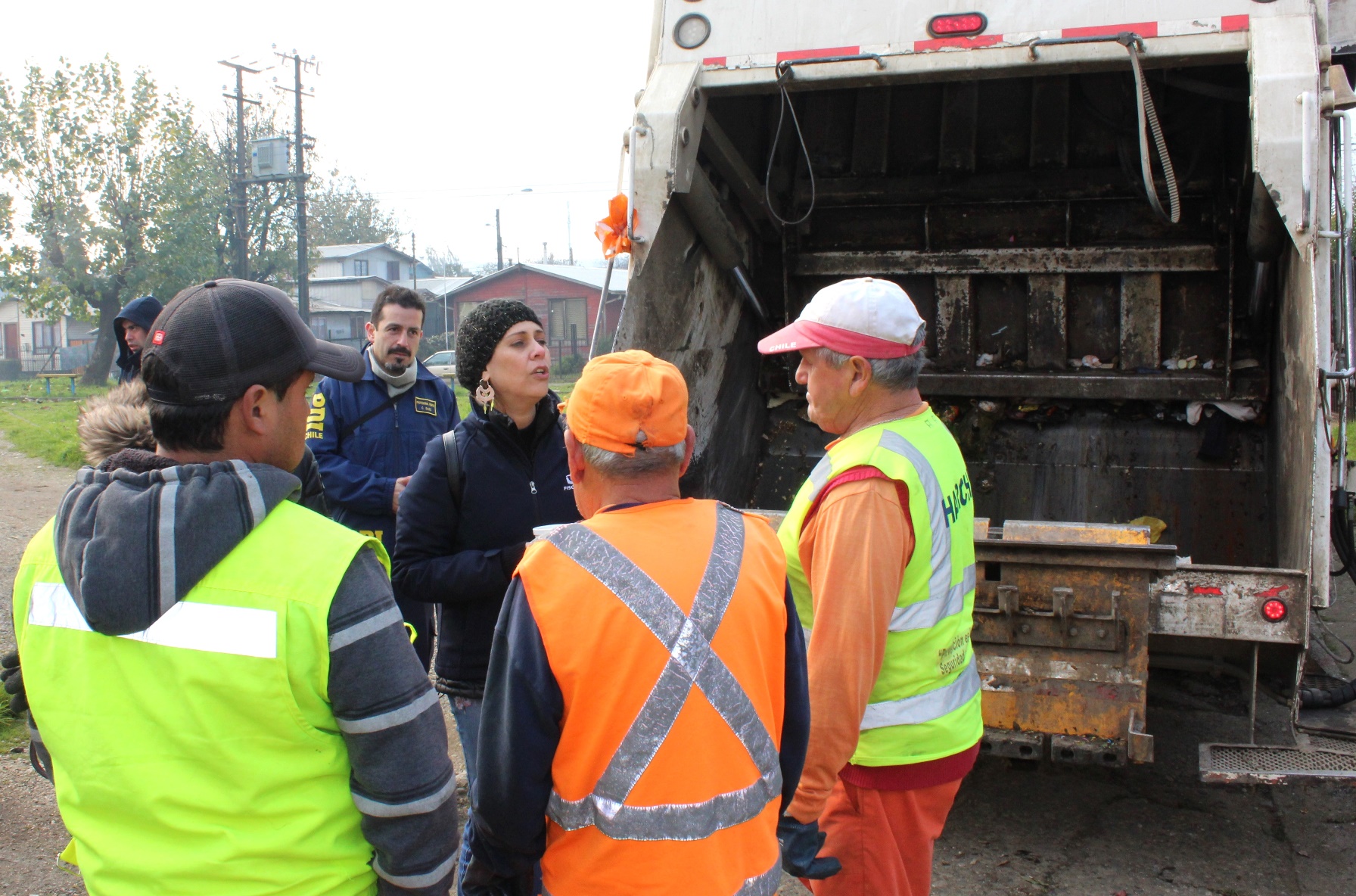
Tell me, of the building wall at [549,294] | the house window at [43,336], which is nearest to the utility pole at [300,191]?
the building wall at [549,294]

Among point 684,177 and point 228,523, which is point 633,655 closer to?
point 228,523

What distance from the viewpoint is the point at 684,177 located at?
370 cm

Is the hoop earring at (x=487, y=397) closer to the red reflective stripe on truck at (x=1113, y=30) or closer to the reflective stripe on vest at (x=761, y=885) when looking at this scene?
the reflective stripe on vest at (x=761, y=885)

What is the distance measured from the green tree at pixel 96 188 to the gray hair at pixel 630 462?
109ft

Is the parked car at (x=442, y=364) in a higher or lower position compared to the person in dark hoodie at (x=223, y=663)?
higher

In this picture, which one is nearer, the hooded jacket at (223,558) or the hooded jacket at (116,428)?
the hooded jacket at (223,558)

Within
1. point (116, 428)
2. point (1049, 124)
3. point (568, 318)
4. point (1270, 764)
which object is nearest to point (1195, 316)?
point (1049, 124)

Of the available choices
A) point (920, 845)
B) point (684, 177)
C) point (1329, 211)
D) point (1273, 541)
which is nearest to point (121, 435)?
point (920, 845)

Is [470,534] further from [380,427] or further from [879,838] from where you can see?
[380,427]

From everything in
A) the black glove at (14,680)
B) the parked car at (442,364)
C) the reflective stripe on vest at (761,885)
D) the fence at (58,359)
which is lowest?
the reflective stripe on vest at (761,885)

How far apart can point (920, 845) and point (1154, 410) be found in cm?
319

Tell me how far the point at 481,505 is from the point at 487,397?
0.87 ft

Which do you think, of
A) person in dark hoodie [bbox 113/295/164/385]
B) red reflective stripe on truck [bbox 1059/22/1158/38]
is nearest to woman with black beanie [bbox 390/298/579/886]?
person in dark hoodie [bbox 113/295/164/385]

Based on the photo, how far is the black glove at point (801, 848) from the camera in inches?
64.1
